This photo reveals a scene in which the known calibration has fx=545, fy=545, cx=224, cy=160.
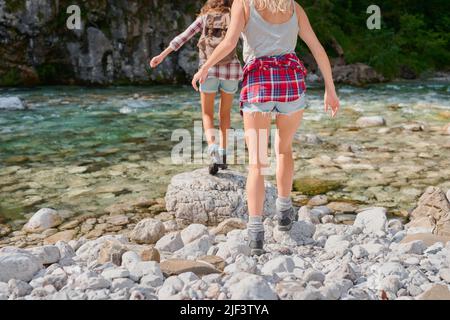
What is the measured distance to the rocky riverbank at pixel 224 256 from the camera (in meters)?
2.98

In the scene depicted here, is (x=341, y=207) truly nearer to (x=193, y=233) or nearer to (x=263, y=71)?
(x=193, y=233)

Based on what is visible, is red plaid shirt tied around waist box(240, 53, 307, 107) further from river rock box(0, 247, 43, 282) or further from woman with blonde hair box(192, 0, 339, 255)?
river rock box(0, 247, 43, 282)

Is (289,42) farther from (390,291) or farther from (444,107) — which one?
(444,107)

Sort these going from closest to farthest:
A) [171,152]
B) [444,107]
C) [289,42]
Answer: [289,42] → [171,152] → [444,107]

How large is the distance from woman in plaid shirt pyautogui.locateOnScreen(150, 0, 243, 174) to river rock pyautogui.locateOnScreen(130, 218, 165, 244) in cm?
82

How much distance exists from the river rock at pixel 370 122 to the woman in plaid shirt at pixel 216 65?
17.6 ft

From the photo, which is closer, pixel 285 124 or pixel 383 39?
pixel 285 124

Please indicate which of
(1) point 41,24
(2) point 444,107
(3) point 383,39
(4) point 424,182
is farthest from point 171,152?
(3) point 383,39

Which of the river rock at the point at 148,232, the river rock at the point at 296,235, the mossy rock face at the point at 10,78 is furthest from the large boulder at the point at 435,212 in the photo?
the mossy rock face at the point at 10,78

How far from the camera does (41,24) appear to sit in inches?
647

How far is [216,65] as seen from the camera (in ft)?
15.5

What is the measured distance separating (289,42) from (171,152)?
14.4 feet

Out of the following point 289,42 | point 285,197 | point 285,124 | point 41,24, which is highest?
point 41,24

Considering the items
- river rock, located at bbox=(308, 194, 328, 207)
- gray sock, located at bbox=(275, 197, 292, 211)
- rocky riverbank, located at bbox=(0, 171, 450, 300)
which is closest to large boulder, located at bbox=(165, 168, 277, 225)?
rocky riverbank, located at bbox=(0, 171, 450, 300)
